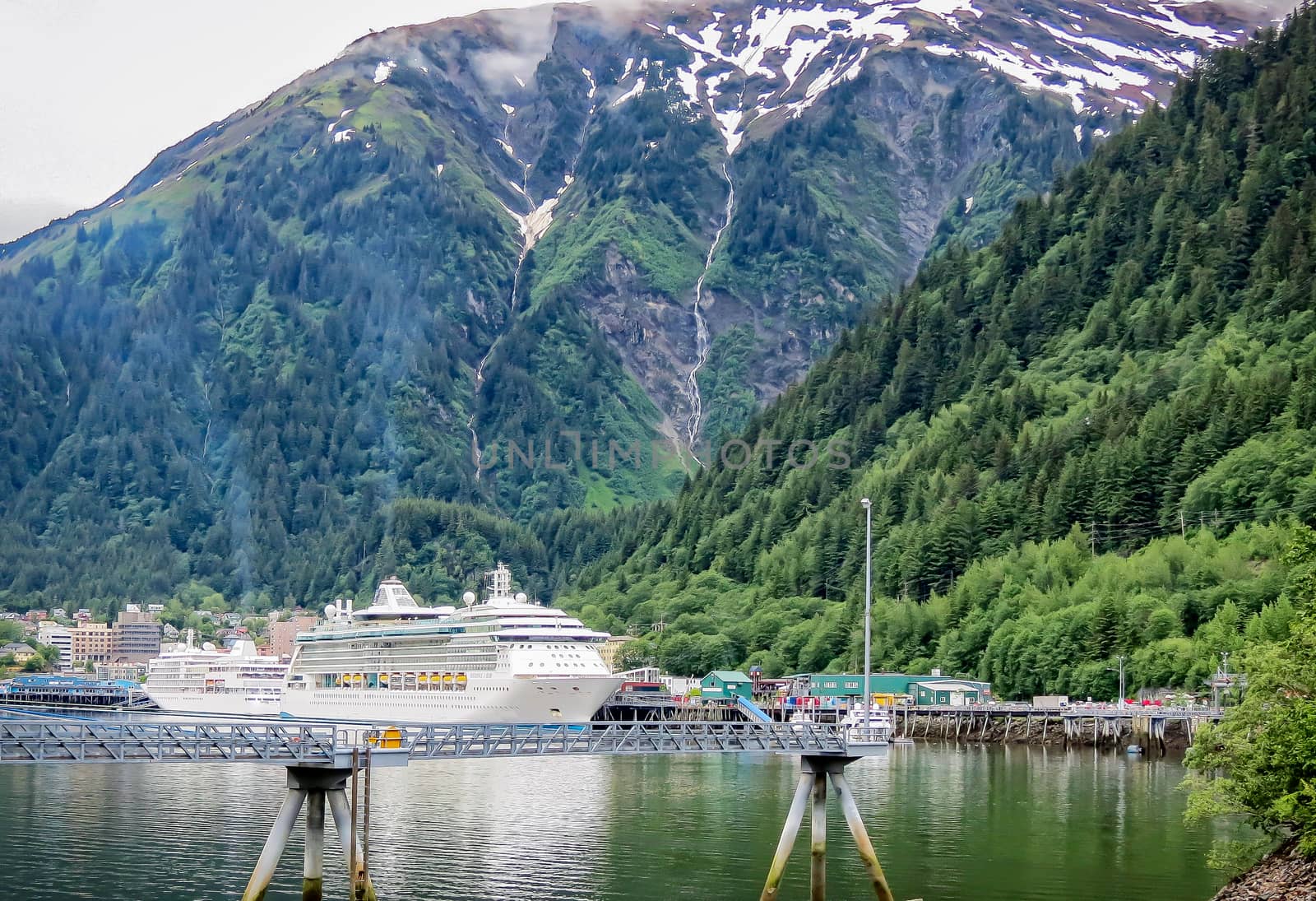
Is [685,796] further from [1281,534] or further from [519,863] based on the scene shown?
[1281,534]

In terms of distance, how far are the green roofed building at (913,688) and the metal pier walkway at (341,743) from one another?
105 meters

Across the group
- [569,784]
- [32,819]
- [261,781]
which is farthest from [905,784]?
[32,819]

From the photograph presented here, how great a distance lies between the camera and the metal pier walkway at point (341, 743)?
63.4m

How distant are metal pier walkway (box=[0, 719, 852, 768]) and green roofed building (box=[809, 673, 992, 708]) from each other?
10530 cm

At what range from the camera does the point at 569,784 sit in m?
128

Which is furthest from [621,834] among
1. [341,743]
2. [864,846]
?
[341,743]

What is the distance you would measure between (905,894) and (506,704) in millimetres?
121673

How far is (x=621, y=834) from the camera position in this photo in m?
92.9

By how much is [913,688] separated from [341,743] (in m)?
127

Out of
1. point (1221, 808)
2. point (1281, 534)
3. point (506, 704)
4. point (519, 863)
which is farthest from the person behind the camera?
point (506, 704)

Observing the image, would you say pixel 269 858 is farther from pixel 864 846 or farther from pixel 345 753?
pixel 864 846

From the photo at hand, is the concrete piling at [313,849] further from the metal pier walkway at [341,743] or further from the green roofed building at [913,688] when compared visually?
the green roofed building at [913,688]

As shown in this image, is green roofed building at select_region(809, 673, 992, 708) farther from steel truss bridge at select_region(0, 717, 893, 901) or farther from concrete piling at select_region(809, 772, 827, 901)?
concrete piling at select_region(809, 772, 827, 901)

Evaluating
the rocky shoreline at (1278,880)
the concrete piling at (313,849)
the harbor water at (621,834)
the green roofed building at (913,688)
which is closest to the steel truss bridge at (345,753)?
the concrete piling at (313,849)
